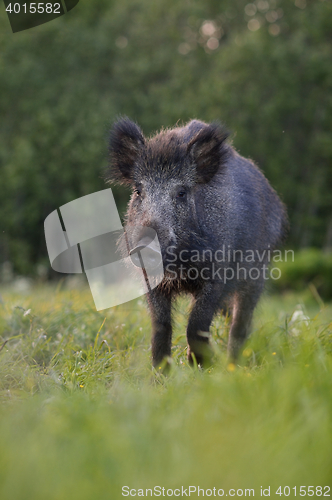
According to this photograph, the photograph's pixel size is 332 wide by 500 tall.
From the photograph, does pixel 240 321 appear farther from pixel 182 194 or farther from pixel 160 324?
pixel 182 194

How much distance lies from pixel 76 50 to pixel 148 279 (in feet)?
68.2

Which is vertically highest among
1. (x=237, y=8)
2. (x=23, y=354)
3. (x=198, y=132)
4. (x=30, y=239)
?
(x=237, y=8)

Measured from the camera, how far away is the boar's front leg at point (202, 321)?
10.9 ft

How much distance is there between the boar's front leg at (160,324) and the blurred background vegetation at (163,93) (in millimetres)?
15818

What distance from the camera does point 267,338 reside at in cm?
382

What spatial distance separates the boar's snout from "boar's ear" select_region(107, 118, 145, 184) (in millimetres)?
984

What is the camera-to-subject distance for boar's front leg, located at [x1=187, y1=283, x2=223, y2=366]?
130 inches

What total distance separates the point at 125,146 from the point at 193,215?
88 cm

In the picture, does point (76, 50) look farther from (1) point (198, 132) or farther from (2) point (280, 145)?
(1) point (198, 132)

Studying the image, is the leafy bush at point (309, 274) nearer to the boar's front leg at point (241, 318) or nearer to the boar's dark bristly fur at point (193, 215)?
the boar's front leg at point (241, 318)

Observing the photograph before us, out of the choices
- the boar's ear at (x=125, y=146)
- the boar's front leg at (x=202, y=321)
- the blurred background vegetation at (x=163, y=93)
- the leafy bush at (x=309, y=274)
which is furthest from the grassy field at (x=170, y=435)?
the blurred background vegetation at (x=163, y=93)

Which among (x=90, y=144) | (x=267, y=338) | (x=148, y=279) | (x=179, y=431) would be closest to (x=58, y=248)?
(x=148, y=279)

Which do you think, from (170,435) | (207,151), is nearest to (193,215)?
(207,151)

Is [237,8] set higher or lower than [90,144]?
higher
